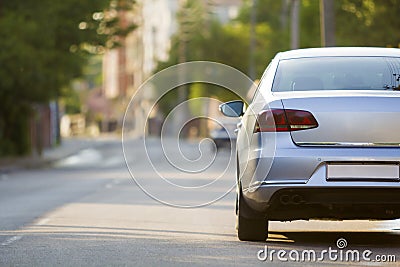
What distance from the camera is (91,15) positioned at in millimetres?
40844

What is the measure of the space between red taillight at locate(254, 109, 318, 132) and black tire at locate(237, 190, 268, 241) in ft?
3.24

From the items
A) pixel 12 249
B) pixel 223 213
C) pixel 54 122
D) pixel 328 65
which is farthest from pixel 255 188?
pixel 54 122

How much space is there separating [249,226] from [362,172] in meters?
1.55

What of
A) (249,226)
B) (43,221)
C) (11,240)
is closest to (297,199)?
(249,226)

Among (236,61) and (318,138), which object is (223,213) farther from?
(236,61)

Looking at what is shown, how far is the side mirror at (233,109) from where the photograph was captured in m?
12.1

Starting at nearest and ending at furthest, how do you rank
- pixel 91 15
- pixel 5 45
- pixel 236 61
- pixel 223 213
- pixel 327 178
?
pixel 327 178 < pixel 223 213 < pixel 5 45 < pixel 91 15 < pixel 236 61

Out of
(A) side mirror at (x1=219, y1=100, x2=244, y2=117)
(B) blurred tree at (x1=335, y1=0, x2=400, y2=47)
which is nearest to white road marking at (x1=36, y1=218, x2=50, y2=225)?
(A) side mirror at (x1=219, y1=100, x2=244, y2=117)

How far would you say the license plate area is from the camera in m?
10.0

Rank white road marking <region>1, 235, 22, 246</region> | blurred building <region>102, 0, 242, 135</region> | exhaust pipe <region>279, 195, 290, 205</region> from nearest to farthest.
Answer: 1. exhaust pipe <region>279, 195, 290, 205</region>
2. white road marking <region>1, 235, 22, 246</region>
3. blurred building <region>102, 0, 242, 135</region>

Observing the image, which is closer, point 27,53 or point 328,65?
point 328,65

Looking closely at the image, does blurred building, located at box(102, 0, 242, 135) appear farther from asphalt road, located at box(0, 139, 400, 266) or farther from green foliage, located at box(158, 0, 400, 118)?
asphalt road, located at box(0, 139, 400, 266)

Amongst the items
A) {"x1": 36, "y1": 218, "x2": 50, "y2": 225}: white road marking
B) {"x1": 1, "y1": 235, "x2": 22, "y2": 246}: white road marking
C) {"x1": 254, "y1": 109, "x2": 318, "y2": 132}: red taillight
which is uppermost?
{"x1": 254, "y1": 109, "x2": 318, "y2": 132}: red taillight

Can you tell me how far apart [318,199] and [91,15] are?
1233 inches
